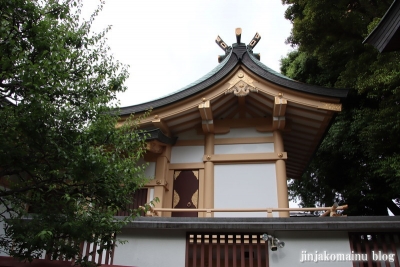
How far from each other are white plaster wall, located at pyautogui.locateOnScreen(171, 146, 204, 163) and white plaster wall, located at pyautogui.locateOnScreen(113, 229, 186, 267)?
331cm

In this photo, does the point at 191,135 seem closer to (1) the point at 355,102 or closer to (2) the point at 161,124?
(2) the point at 161,124

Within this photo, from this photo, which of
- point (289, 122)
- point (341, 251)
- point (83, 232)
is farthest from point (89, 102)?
point (289, 122)

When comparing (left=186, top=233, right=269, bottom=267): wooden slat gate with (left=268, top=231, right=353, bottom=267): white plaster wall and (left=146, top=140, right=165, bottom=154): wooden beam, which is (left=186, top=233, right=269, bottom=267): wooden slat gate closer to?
(left=268, top=231, right=353, bottom=267): white plaster wall

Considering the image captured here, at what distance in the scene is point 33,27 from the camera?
467 centimetres

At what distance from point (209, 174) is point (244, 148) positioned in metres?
1.32

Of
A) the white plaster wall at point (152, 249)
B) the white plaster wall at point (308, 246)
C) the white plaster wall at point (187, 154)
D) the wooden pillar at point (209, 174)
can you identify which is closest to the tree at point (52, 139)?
the white plaster wall at point (152, 249)

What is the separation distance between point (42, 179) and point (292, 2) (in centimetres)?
1333

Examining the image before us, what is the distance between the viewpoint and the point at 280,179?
29.9ft

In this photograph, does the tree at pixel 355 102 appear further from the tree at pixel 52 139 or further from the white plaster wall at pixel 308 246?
the tree at pixel 52 139

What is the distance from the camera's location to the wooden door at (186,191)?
9.38 meters

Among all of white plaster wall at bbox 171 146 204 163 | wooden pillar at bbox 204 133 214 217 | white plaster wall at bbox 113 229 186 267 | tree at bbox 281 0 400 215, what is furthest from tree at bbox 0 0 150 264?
tree at bbox 281 0 400 215

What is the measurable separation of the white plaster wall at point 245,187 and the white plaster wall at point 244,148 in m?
0.44

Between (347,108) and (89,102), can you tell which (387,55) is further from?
(89,102)

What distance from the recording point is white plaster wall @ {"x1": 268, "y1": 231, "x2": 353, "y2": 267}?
255 inches
